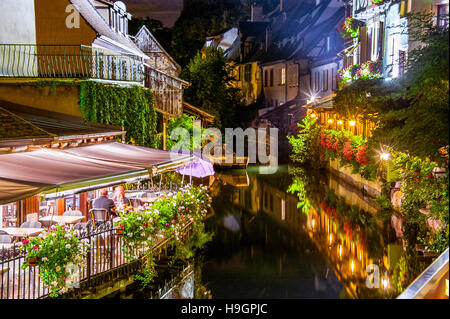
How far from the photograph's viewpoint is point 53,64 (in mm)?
19406

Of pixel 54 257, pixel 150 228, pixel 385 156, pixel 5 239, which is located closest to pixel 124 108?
pixel 385 156

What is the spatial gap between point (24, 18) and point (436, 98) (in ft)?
50.3

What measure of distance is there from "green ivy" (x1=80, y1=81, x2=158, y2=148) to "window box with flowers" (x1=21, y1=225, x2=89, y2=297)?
32.7ft

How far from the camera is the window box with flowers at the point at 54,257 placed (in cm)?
873

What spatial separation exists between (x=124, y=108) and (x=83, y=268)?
11397mm

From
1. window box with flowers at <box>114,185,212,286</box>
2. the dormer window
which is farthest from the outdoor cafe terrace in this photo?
the dormer window

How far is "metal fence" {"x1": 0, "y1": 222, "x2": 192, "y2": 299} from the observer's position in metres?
8.60

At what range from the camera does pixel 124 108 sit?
20.2 metres

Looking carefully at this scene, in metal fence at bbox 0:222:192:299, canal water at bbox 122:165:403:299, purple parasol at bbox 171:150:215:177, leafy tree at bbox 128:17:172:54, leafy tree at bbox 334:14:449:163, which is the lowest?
canal water at bbox 122:165:403:299

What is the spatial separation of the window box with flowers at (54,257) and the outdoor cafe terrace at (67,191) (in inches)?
4.7

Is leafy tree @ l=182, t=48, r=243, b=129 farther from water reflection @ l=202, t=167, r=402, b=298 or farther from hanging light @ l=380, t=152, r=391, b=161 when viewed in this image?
hanging light @ l=380, t=152, r=391, b=161

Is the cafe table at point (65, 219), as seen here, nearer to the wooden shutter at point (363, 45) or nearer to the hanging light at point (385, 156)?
the hanging light at point (385, 156)

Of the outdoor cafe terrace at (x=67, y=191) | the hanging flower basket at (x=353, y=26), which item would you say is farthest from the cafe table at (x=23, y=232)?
the hanging flower basket at (x=353, y=26)
